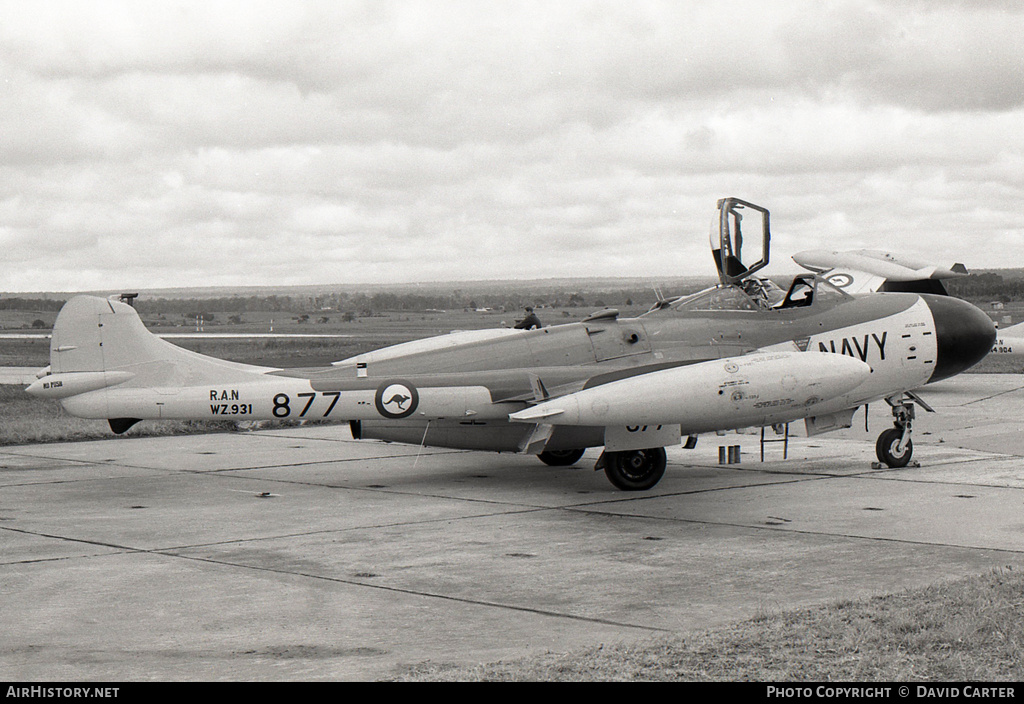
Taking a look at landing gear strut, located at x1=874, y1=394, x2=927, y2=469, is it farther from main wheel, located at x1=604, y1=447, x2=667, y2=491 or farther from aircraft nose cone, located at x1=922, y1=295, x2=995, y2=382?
main wheel, located at x1=604, y1=447, x2=667, y2=491

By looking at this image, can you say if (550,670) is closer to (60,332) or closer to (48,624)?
(48,624)

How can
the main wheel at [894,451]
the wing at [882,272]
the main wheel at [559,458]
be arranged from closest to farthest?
the main wheel at [894,451], the main wheel at [559,458], the wing at [882,272]

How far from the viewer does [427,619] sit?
23.7 feet

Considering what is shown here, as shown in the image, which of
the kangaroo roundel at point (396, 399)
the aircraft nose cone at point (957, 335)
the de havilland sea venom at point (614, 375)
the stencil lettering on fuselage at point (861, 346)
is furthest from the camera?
the aircraft nose cone at point (957, 335)

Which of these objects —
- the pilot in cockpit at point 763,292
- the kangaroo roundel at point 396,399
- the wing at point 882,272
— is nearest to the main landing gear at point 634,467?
the kangaroo roundel at point 396,399

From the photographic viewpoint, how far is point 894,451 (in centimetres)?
1468

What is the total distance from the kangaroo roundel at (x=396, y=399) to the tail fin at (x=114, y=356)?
1.64 m

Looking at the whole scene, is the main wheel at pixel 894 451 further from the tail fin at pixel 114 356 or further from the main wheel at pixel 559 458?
the tail fin at pixel 114 356

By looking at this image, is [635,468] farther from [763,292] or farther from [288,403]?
[288,403]

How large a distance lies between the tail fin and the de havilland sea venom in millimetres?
16

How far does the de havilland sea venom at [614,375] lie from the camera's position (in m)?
12.4

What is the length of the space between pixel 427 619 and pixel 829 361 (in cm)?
708

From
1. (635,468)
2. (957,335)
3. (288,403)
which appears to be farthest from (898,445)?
(288,403)

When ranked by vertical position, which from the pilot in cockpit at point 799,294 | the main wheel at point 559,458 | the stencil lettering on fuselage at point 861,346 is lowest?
the main wheel at point 559,458
